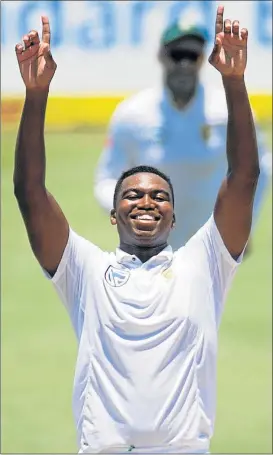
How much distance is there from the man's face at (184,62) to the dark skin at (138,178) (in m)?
2.86

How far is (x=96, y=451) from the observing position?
3666 mm

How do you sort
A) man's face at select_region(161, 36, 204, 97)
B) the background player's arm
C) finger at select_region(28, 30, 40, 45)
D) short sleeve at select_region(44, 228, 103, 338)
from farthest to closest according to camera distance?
man's face at select_region(161, 36, 204, 97)
the background player's arm
short sleeve at select_region(44, 228, 103, 338)
finger at select_region(28, 30, 40, 45)

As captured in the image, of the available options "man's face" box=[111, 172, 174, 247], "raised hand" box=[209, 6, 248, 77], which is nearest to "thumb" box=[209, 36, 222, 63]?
"raised hand" box=[209, 6, 248, 77]

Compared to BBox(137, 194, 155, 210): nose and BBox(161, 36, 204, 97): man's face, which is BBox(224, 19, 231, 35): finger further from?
BBox(161, 36, 204, 97): man's face

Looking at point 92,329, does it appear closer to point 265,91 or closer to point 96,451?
point 96,451

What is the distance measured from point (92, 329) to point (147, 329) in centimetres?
19

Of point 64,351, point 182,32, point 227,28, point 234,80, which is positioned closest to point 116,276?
point 234,80

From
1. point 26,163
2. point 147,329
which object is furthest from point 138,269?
point 26,163

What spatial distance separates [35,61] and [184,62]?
116 inches

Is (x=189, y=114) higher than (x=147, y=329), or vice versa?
(x=189, y=114)

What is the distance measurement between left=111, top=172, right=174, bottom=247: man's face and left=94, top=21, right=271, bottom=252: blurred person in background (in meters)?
2.51

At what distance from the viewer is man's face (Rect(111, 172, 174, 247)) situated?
3758 mm

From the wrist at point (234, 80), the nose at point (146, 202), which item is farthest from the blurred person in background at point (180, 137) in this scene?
the wrist at point (234, 80)

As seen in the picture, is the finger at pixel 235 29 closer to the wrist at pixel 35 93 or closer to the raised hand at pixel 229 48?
the raised hand at pixel 229 48
